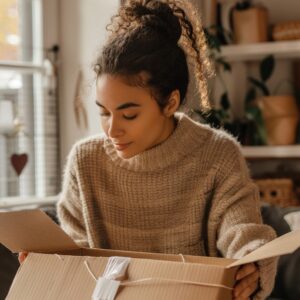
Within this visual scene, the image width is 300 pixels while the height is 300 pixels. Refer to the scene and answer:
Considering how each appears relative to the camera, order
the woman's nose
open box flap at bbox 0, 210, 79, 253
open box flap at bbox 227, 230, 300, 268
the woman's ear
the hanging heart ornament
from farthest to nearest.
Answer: the hanging heart ornament
the woman's ear
the woman's nose
open box flap at bbox 0, 210, 79, 253
open box flap at bbox 227, 230, 300, 268

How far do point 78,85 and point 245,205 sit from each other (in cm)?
124

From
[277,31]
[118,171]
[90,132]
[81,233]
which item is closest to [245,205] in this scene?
[118,171]

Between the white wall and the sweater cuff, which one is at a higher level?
the white wall

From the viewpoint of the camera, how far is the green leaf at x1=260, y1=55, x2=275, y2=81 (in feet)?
8.89

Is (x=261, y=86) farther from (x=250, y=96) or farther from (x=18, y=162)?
(x=18, y=162)

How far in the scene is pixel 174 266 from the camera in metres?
0.99

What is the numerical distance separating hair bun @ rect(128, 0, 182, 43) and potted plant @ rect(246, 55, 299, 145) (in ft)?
4.20

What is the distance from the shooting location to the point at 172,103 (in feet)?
4.69

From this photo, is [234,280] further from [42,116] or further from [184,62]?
[42,116]

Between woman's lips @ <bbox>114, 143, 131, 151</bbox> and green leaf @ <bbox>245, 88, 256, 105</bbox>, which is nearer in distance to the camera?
woman's lips @ <bbox>114, 143, 131, 151</bbox>

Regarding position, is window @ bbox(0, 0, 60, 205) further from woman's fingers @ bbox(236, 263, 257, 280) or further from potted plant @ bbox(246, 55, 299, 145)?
woman's fingers @ bbox(236, 263, 257, 280)

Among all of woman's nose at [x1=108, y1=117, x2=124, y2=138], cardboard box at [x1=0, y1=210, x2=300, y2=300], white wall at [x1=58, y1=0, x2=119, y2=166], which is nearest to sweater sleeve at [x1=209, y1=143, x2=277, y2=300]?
cardboard box at [x1=0, y1=210, x2=300, y2=300]

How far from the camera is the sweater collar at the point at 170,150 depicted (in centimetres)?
155

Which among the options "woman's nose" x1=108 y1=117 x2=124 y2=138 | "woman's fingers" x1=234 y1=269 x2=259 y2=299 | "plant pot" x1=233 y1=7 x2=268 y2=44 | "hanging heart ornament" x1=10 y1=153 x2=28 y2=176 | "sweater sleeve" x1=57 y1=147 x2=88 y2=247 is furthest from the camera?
"plant pot" x1=233 y1=7 x2=268 y2=44
